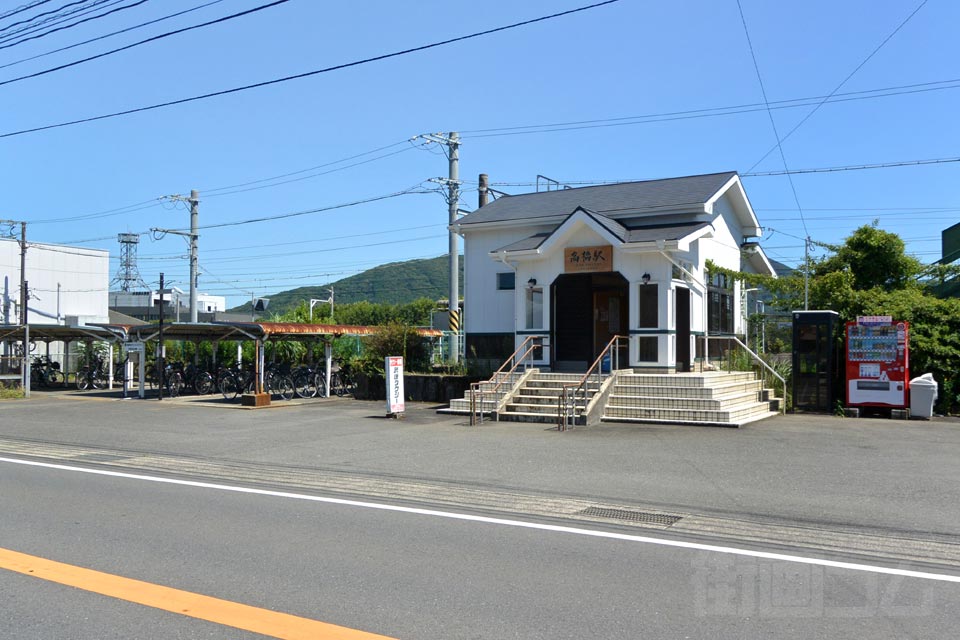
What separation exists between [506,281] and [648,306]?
5281 millimetres

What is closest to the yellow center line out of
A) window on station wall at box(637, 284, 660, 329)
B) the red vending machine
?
window on station wall at box(637, 284, 660, 329)

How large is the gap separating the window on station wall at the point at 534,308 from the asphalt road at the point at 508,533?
22.9ft

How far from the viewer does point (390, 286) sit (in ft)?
458

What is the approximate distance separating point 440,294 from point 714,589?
5023 inches

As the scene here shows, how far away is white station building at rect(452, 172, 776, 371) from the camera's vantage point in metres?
19.5

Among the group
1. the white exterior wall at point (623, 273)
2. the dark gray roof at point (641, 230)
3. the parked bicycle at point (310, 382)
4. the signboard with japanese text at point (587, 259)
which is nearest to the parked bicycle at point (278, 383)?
the parked bicycle at point (310, 382)

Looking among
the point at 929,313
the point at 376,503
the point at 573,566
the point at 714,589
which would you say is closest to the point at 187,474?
the point at 376,503

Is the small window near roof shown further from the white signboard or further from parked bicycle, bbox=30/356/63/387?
parked bicycle, bbox=30/356/63/387

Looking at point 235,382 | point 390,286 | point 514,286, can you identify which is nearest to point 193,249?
point 235,382

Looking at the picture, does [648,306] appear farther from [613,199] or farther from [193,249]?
[193,249]

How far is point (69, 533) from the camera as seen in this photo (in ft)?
23.9

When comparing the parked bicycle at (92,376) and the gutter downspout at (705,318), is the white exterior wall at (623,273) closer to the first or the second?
the gutter downspout at (705,318)

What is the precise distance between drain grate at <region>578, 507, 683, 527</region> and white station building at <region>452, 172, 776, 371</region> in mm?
11183

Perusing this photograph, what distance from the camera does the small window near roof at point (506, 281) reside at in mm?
23392
